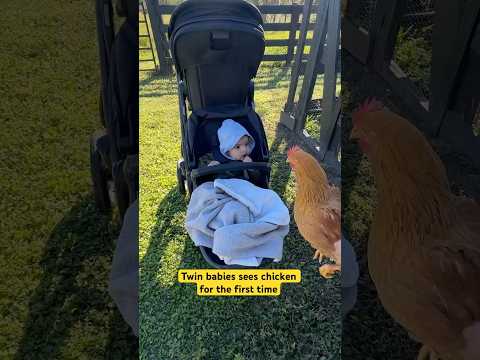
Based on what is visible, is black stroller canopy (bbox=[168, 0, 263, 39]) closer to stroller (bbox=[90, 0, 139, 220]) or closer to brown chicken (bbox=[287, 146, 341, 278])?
stroller (bbox=[90, 0, 139, 220])

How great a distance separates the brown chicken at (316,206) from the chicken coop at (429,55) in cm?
30

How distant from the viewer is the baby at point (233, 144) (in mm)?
1362

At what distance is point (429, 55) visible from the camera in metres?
1.23

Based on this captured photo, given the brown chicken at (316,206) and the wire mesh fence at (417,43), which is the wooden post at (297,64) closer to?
the brown chicken at (316,206)

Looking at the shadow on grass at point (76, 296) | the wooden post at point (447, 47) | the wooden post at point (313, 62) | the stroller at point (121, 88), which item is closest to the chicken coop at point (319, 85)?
the wooden post at point (313, 62)

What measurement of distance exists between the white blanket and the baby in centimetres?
8

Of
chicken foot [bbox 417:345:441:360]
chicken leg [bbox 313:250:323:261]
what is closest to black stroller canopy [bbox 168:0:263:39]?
chicken leg [bbox 313:250:323:261]

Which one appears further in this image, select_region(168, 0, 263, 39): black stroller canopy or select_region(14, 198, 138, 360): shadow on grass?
select_region(14, 198, 138, 360): shadow on grass

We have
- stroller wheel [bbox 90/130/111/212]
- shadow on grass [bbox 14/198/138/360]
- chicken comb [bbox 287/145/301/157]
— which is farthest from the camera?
stroller wheel [bbox 90/130/111/212]

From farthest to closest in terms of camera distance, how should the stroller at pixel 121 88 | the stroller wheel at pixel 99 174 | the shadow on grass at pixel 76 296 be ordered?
the stroller wheel at pixel 99 174, the shadow on grass at pixel 76 296, the stroller at pixel 121 88

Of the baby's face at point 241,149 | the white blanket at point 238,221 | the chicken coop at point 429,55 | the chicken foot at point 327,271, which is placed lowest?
the chicken foot at point 327,271

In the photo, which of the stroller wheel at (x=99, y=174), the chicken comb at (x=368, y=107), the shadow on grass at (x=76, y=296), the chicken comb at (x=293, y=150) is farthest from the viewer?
the stroller wheel at (x=99, y=174)

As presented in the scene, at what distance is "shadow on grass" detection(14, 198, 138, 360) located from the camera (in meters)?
1.73

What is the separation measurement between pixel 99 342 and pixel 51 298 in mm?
299
